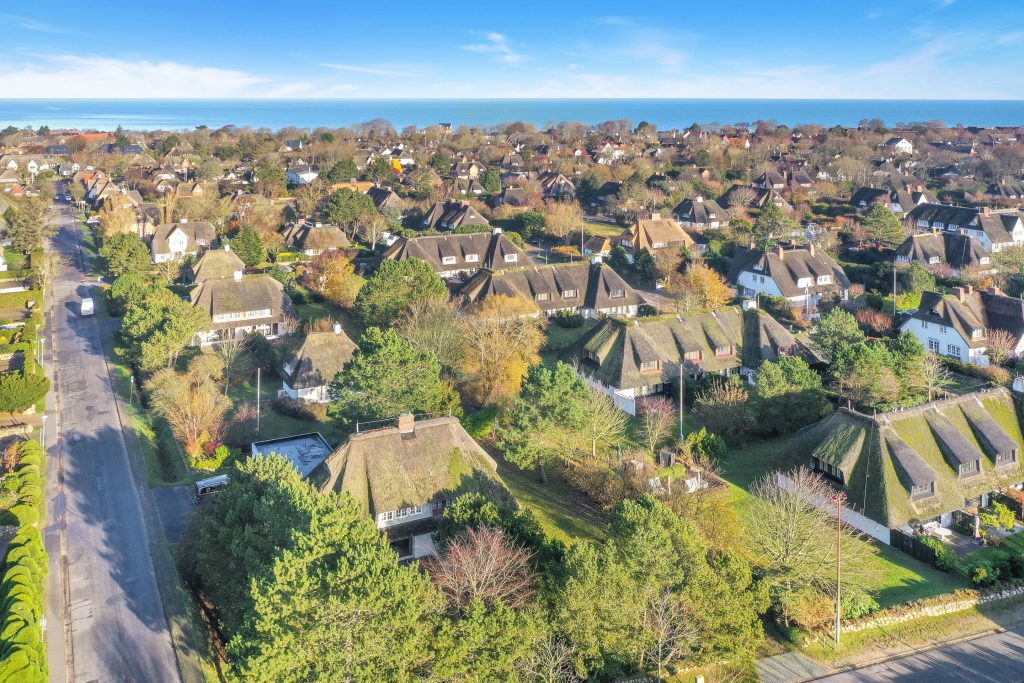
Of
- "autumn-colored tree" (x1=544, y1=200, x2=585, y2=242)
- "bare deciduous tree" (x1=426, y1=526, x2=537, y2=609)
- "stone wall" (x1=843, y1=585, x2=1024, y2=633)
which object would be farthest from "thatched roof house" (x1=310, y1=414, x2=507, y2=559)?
"autumn-colored tree" (x1=544, y1=200, x2=585, y2=242)

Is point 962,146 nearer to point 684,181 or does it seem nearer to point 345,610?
point 684,181

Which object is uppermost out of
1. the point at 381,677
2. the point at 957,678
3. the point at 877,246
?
the point at 877,246

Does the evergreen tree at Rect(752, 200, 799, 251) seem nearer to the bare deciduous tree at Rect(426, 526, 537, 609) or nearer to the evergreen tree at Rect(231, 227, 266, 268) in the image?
the evergreen tree at Rect(231, 227, 266, 268)

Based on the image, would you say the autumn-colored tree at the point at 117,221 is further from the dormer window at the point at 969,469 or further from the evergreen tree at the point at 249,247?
the dormer window at the point at 969,469

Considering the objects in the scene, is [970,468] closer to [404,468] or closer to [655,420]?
[655,420]

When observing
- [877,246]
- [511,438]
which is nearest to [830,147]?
[877,246]

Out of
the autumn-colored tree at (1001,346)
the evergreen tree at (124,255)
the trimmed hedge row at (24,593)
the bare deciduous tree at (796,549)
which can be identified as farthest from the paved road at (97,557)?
the autumn-colored tree at (1001,346)
